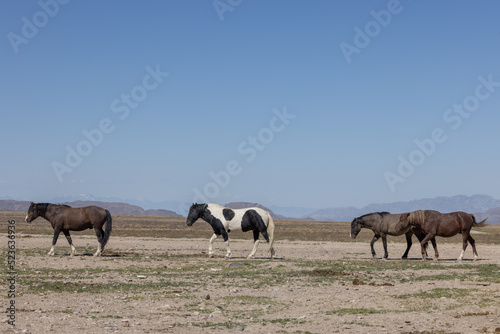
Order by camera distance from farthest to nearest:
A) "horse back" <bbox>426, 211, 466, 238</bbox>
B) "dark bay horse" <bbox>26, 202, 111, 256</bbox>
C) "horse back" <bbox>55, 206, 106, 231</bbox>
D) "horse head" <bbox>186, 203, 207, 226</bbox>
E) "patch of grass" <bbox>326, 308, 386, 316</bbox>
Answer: "horse head" <bbox>186, 203, 207, 226</bbox> < "horse back" <bbox>426, 211, 466, 238</bbox> < "horse back" <bbox>55, 206, 106, 231</bbox> < "dark bay horse" <bbox>26, 202, 111, 256</bbox> < "patch of grass" <bbox>326, 308, 386, 316</bbox>

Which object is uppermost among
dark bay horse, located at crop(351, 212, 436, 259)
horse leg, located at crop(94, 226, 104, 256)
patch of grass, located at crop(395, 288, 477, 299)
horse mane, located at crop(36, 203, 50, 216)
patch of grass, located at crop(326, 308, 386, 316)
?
horse mane, located at crop(36, 203, 50, 216)

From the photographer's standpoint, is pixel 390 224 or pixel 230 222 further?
pixel 390 224

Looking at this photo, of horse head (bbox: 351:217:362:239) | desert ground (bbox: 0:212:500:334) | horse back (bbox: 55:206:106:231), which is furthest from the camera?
horse head (bbox: 351:217:362:239)

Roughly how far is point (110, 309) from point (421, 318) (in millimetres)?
6838

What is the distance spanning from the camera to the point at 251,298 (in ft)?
46.6

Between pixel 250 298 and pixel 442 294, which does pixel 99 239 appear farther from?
pixel 442 294

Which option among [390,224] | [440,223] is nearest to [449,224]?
[440,223]

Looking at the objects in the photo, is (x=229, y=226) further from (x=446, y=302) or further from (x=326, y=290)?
(x=446, y=302)

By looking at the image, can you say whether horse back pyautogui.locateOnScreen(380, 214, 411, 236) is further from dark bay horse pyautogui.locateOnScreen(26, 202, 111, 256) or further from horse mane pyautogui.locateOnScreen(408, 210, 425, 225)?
dark bay horse pyautogui.locateOnScreen(26, 202, 111, 256)

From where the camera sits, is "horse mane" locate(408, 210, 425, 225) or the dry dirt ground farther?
"horse mane" locate(408, 210, 425, 225)

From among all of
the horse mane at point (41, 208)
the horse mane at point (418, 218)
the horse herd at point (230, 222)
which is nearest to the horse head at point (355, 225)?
the horse herd at point (230, 222)

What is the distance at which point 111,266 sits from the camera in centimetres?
2106

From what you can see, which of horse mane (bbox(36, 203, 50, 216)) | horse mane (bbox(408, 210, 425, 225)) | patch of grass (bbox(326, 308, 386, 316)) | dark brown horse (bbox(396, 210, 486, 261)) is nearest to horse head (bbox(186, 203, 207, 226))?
horse mane (bbox(36, 203, 50, 216))

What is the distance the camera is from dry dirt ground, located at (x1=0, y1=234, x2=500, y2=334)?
36.1ft
